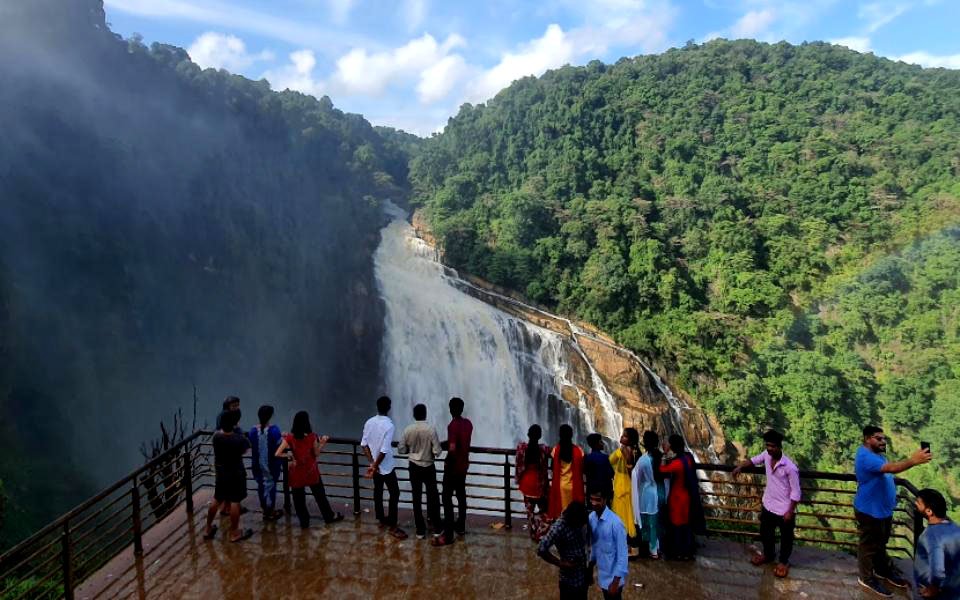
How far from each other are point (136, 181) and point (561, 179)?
20.1m

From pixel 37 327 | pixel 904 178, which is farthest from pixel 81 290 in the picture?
pixel 904 178

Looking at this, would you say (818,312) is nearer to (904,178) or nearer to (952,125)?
(904,178)

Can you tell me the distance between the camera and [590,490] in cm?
334

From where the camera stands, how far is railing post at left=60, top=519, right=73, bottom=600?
4047mm

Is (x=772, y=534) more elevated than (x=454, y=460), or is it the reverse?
(x=454, y=460)

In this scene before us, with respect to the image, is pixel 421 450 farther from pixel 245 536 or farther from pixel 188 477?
pixel 188 477

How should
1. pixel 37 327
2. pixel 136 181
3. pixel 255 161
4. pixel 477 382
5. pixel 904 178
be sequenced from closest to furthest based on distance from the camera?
pixel 37 327 → pixel 477 382 → pixel 136 181 → pixel 904 178 → pixel 255 161

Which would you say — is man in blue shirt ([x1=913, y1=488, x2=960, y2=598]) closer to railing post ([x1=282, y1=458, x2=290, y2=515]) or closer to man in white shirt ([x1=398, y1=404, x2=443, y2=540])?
man in white shirt ([x1=398, y1=404, x2=443, y2=540])

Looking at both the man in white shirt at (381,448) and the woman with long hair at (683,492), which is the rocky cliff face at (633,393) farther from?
the man in white shirt at (381,448)

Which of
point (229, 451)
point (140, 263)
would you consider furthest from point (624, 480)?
point (140, 263)

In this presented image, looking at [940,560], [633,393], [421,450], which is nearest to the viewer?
[940,560]

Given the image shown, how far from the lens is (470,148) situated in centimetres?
3772

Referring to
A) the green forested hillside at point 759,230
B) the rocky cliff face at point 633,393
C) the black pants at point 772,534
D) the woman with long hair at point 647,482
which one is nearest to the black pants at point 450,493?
the woman with long hair at point 647,482

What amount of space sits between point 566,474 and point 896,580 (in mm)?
2661
